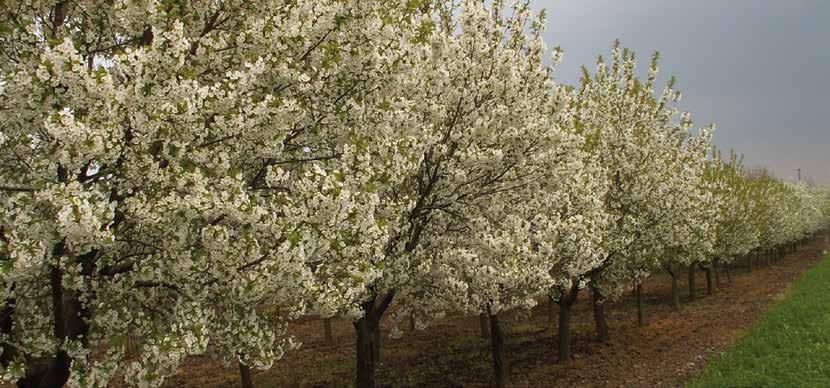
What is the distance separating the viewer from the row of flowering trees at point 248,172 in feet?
23.6

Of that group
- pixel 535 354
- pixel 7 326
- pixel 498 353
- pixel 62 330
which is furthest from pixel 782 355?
pixel 7 326

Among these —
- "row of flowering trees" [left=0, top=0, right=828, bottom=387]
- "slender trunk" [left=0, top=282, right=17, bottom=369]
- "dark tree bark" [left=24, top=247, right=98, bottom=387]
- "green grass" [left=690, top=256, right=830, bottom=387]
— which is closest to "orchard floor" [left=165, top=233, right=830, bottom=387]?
"green grass" [left=690, top=256, right=830, bottom=387]

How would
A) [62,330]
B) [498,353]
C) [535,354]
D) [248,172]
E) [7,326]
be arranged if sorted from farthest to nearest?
[535,354] < [498,353] < [248,172] < [7,326] < [62,330]

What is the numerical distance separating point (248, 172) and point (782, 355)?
16.9 metres

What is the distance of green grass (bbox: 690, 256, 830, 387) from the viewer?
14.3 meters

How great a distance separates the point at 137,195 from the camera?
24.3ft

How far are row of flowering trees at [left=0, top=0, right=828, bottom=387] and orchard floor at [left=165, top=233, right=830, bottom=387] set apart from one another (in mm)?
6705

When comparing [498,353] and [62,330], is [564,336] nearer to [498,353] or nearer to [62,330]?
[498,353]

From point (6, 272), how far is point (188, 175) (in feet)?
A: 7.52

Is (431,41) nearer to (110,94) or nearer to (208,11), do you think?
(208,11)

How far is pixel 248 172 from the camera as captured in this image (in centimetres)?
1019

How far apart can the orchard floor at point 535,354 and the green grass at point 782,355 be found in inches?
52.4

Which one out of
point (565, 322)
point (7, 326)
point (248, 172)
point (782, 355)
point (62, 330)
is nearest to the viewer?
point (62, 330)

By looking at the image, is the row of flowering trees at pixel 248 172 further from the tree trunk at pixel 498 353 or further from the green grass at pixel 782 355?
the green grass at pixel 782 355
